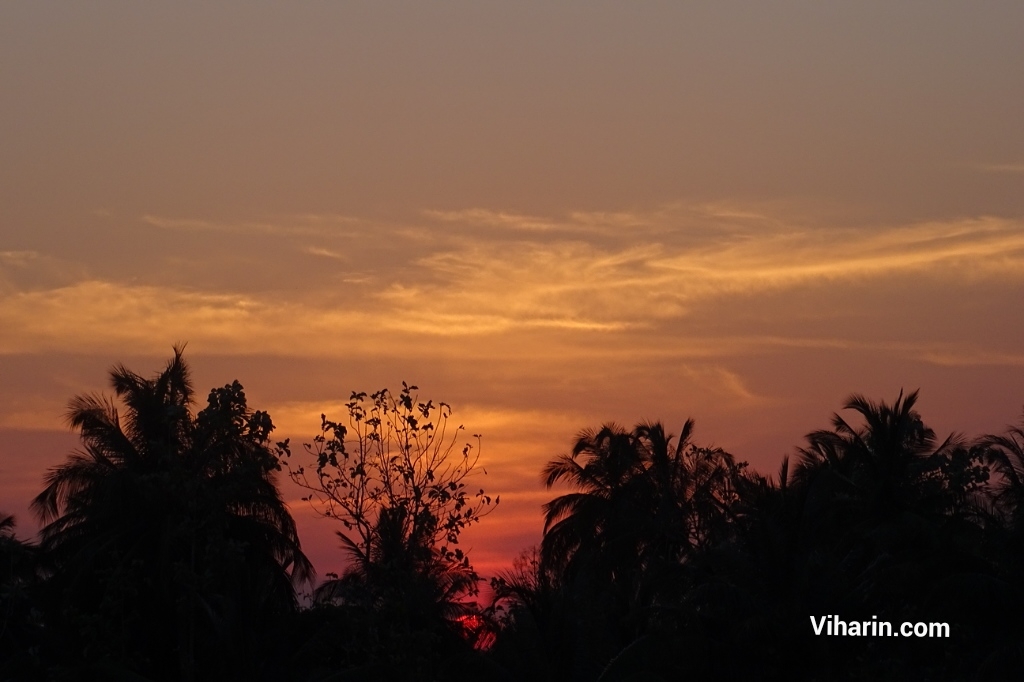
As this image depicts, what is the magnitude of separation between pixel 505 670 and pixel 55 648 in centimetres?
1256

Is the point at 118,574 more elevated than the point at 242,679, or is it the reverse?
the point at 118,574

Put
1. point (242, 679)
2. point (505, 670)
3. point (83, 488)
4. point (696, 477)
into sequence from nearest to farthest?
point (242, 679), point (505, 670), point (83, 488), point (696, 477)

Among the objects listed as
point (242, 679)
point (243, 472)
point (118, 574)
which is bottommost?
point (242, 679)

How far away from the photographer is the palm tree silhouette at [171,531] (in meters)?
30.3

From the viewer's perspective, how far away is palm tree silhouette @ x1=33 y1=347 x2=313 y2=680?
3033 cm

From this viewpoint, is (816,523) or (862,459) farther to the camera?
(862,459)

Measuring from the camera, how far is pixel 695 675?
Result: 28875mm

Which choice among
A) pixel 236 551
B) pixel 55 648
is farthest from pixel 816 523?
pixel 55 648

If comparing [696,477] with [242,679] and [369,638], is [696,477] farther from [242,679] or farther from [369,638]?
[242,679]

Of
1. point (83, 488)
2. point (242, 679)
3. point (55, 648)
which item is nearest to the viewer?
point (242, 679)

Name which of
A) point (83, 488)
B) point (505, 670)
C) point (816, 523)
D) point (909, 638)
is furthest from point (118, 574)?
point (909, 638)

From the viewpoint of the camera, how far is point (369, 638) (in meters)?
31.4

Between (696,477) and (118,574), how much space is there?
913 inches

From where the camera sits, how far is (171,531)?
34.0 m
